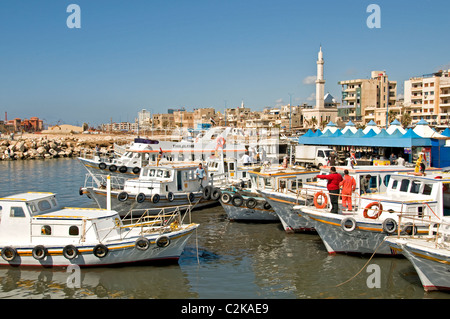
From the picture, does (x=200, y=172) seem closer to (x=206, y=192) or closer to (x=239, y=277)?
(x=206, y=192)

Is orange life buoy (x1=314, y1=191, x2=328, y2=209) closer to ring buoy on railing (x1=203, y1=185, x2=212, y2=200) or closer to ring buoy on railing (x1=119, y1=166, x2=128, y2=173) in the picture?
ring buoy on railing (x1=203, y1=185, x2=212, y2=200)

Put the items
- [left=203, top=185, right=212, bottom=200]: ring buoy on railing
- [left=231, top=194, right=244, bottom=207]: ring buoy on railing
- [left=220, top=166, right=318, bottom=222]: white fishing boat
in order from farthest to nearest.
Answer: [left=203, top=185, right=212, bottom=200]: ring buoy on railing
[left=231, top=194, right=244, bottom=207]: ring buoy on railing
[left=220, top=166, right=318, bottom=222]: white fishing boat

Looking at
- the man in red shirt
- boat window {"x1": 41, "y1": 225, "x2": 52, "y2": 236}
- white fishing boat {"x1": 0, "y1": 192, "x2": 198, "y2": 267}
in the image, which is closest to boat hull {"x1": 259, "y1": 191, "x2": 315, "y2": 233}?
the man in red shirt

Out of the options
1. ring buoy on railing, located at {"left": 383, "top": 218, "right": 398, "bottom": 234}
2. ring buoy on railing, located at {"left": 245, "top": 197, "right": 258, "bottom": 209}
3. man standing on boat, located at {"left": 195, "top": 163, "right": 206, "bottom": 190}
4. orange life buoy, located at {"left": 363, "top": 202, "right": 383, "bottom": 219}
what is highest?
man standing on boat, located at {"left": 195, "top": 163, "right": 206, "bottom": 190}

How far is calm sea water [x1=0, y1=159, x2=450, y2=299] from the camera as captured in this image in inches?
505

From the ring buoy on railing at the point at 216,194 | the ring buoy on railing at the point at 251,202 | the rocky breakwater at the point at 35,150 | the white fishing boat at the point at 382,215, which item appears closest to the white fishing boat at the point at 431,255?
the white fishing boat at the point at 382,215

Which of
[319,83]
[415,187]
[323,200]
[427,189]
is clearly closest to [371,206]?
[415,187]

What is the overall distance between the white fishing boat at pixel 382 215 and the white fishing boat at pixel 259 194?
447cm

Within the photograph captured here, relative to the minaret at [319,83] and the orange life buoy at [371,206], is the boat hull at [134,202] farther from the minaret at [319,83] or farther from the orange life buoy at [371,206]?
the minaret at [319,83]

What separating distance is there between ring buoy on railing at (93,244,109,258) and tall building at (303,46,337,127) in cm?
9196

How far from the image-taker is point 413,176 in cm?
1560
